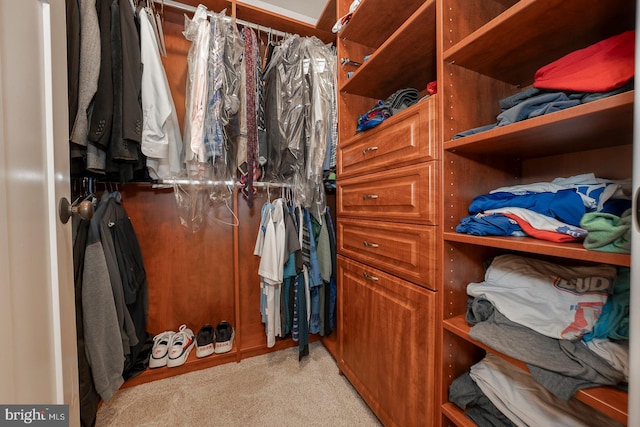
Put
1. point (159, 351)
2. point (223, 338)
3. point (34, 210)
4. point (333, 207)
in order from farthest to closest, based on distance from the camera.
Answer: point (333, 207), point (223, 338), point (159, 351), point (34, 210)

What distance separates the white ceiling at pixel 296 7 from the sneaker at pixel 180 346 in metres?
2.14

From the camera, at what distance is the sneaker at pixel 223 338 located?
150 centimetres

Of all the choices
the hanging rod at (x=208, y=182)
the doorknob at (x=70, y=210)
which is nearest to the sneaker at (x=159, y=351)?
the hanging rod at (x=208, y=182)

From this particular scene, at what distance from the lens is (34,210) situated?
471mm

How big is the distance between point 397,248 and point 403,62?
831 millimetres

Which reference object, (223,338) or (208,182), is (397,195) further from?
(223,338)

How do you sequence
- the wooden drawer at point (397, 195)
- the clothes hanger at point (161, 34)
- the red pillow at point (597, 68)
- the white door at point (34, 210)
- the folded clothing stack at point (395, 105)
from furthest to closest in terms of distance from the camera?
the clothes hanger at point (161, 34) → the folded clothing stack at point (395, 105) → the wooden drawer at point (397, 195) → the red pillow at point (597, 68) → the white door at point (34, 210)

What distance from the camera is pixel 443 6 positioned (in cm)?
75

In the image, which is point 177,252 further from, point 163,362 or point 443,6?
point 443,6

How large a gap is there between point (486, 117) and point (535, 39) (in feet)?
0.74

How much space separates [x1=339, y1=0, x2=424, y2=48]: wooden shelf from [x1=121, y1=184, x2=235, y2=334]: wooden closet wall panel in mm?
1295

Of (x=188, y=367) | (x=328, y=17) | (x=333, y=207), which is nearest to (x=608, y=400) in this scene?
(x=333, y=207)


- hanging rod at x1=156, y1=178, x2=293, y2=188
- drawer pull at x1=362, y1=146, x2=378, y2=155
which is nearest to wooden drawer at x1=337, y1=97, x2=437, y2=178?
drawer pull at x1=362, y1=146, x2=378, y2=155

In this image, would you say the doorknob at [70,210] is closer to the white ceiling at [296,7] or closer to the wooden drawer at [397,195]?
the wooden drawer at [397,195]
